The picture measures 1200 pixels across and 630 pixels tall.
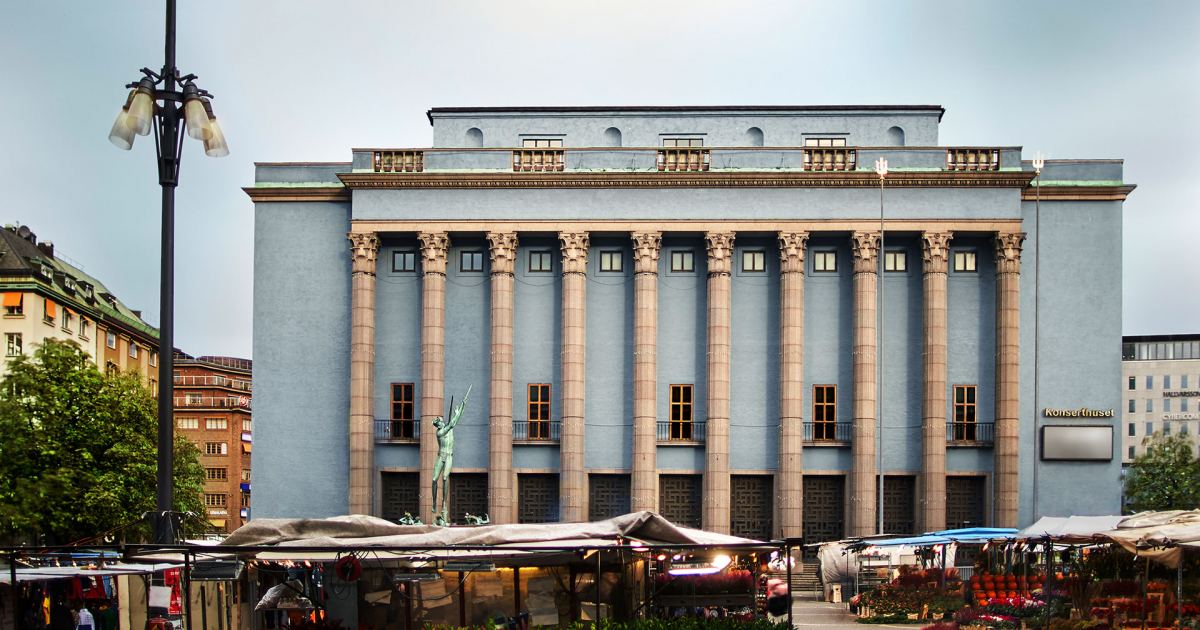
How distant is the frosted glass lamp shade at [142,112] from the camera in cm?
1328

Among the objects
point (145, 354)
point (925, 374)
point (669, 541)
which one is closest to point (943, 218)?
point (925, 374)

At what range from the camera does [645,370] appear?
4591cm

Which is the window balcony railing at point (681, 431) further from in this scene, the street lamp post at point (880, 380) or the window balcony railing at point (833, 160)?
the window balcony railing at point (833, 160)

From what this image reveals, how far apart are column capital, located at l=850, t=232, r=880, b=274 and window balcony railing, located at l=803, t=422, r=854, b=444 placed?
6751 mm

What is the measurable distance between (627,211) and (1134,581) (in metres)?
26.7

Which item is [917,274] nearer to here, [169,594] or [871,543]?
[871,543]

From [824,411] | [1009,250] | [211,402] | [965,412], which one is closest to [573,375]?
[824,411]

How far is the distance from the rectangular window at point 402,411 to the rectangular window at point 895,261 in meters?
21.9

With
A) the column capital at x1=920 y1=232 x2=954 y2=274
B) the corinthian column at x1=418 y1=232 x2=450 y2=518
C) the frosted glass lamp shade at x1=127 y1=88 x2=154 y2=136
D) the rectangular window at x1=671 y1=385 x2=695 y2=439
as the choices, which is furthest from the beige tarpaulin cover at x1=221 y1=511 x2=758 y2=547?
the column capital at x1=920 y1=232 x2=954 y2=274

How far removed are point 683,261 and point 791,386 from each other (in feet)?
24.5

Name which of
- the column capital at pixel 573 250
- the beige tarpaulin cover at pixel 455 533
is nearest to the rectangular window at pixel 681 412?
the column capital at pixel 573 250

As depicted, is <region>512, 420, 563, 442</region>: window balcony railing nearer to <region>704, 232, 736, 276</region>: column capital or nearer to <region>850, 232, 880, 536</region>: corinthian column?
<region>704, 232, 736, 276</region>: column capital

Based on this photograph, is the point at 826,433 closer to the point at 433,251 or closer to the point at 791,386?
the point at 791,386

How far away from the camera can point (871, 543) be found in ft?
104
